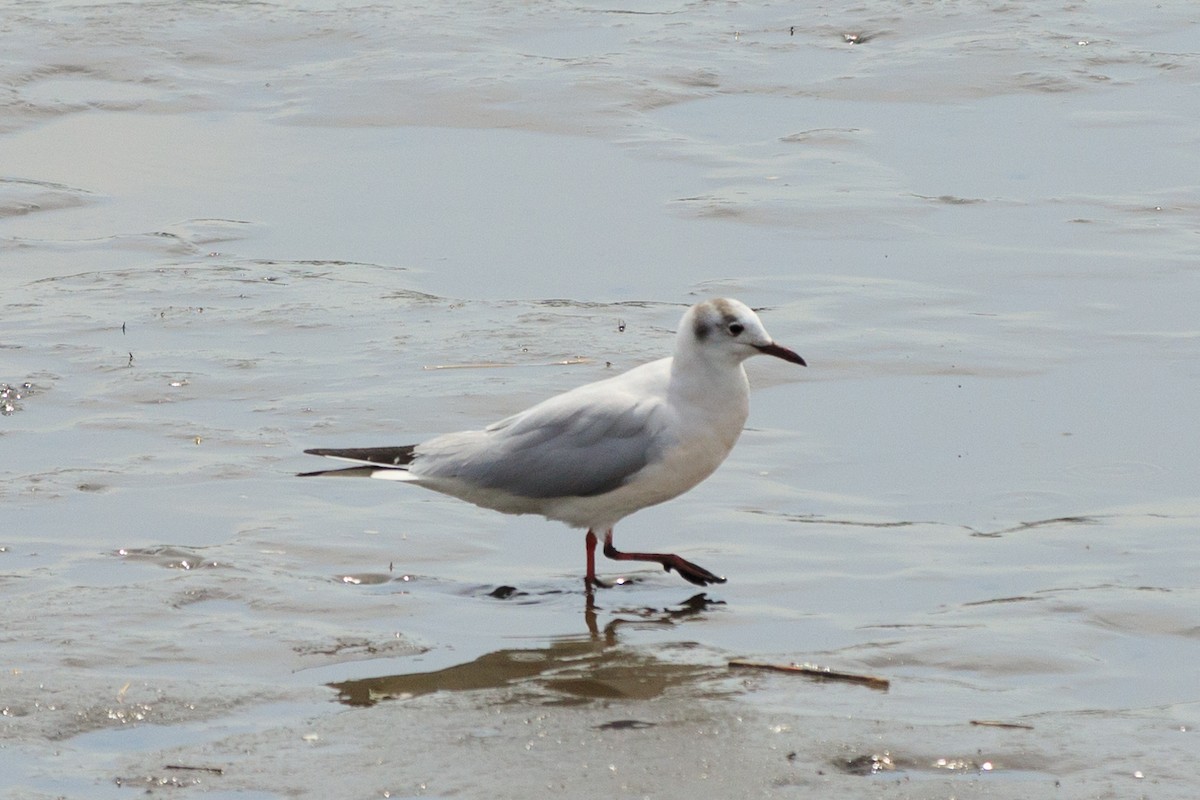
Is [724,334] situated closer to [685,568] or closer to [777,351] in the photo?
[777,351]

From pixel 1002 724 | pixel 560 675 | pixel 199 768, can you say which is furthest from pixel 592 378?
pixel 199 768

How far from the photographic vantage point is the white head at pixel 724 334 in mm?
6613

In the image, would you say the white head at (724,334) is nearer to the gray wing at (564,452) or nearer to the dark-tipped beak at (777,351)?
the dark-tipped beak at (777,351)

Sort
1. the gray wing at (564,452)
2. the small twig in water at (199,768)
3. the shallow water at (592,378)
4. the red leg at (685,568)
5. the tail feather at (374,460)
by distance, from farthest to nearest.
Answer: the tail feather at (374,460) < the gray wing at (564,452) < the red leg at (685,568) < the shallow water at (592,378) < the small twig in water at (199,768)

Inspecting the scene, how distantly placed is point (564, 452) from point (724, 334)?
678 millimetres

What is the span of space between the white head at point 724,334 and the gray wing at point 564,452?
0.25 m

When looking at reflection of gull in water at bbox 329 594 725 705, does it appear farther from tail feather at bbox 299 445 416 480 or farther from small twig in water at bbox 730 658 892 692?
tail feather at bbox 299 445 416 480

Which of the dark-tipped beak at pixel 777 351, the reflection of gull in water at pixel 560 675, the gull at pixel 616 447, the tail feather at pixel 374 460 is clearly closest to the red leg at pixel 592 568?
the gull at pixel 616 447

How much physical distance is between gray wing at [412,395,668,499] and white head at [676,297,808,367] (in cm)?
25

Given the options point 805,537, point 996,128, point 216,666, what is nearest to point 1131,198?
point 996,128

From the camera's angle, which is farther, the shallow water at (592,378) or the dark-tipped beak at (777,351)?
the dark-tipped beak at (777,351)

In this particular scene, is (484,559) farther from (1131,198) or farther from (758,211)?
(1131,198)

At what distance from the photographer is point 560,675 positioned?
5652mm

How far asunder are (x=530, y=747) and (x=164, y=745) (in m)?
0.95
